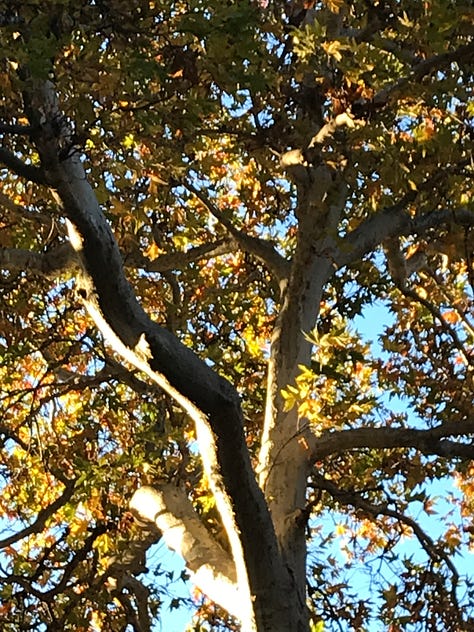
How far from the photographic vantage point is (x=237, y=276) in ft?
29.0

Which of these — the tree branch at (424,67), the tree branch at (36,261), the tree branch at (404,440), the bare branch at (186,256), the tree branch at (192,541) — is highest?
the bare branch at (186,256)

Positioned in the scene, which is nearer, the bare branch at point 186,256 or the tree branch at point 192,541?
the tree branch at point 192,541

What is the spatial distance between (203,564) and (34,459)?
431 centimetres

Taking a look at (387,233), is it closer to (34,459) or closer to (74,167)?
(74,167)

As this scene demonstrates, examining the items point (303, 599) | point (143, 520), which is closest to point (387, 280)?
point (143, 520)

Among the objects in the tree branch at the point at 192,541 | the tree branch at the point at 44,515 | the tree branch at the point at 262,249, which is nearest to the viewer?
the tree branch at the point at 192,541

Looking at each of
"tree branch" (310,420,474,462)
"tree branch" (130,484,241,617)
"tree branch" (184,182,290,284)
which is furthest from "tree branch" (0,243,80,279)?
"tree branch" (310,420,474,462)

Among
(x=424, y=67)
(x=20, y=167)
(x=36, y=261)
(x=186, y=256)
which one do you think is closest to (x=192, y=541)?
(x=36, y=261)

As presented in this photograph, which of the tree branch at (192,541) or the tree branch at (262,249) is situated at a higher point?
the tree branch at (262,249)

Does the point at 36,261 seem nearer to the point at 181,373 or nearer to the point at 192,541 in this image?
the point at 181,373

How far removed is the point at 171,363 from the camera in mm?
4141

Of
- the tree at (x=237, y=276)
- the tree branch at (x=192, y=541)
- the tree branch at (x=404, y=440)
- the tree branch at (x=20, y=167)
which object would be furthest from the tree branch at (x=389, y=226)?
the tree branch at (x=20, y=167)

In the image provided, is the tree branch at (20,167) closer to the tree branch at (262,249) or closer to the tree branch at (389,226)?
the tree branch at (262,249)

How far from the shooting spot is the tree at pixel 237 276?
14.0 ft
